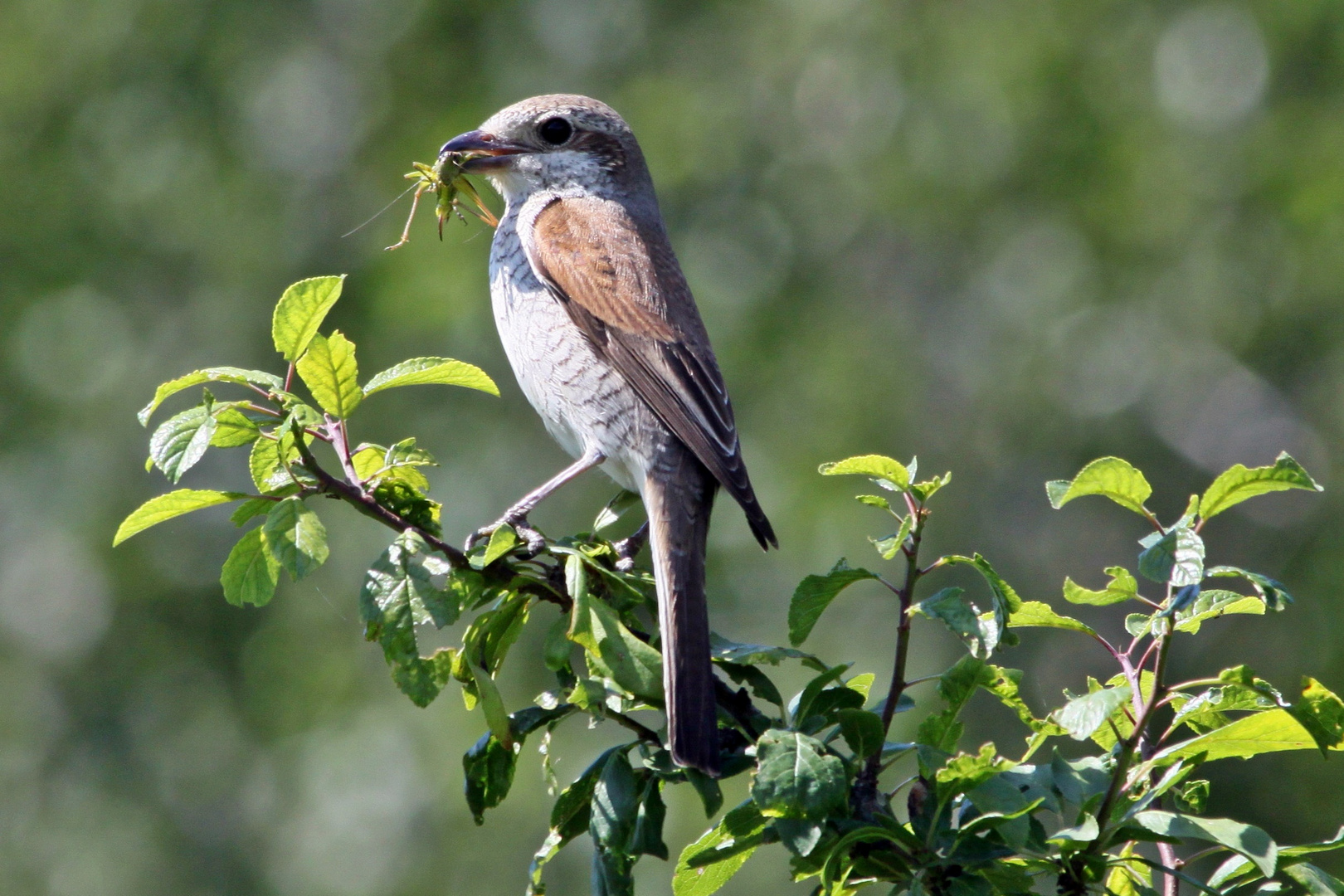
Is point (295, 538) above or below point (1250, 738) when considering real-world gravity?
above

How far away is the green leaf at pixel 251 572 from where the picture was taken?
244 centimetres

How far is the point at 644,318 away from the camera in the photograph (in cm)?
413

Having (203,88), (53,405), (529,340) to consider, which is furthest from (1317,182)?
(53,405)

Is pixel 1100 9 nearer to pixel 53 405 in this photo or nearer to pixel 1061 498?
pixel 53 405

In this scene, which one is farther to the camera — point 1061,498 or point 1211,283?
point 1211,283

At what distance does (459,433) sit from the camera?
1138cm

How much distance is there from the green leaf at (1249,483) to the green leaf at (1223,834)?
1.50 ft

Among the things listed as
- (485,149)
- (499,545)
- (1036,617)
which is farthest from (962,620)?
(485,149)

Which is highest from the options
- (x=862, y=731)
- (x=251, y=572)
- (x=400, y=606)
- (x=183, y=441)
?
(x=183, y=441)

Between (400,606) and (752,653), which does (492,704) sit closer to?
(400,606)

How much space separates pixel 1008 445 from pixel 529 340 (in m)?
7.37

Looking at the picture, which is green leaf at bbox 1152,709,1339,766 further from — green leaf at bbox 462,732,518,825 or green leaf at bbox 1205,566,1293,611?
green leaf at bbox 462,732,518,825

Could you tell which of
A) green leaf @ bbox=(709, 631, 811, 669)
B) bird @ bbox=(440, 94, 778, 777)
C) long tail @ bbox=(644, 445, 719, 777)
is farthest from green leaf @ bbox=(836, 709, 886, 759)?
bird @ bbox=(440, 94, 778, 777)

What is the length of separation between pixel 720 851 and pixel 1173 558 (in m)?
0.88
